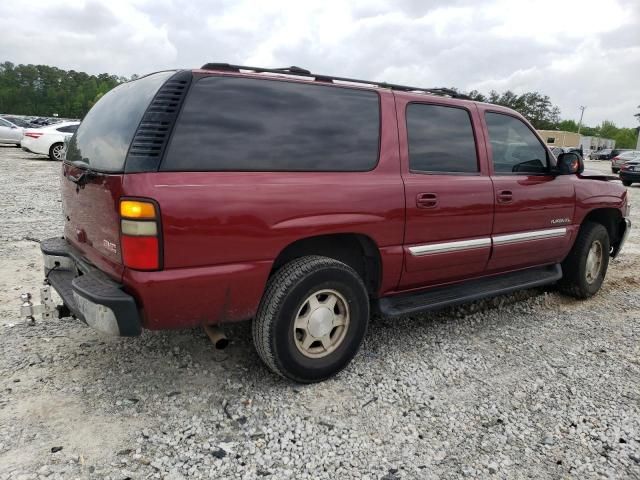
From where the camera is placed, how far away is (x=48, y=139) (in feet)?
55.2

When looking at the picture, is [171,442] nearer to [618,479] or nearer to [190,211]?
[190,211]

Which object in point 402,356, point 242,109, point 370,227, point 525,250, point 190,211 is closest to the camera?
point 190,211

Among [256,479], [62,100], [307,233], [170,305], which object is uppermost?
[62,100]

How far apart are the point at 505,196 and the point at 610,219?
205 cm

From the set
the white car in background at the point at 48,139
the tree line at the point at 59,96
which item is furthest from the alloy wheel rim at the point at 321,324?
the tree line at the point at 59,96

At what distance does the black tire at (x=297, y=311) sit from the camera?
2734 mm

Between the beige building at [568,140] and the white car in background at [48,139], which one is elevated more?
the beige building at [568,140]

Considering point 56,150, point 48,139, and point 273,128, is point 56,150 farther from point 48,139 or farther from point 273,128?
point 273,128

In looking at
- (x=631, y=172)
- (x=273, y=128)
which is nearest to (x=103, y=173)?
(x=273, y=128)

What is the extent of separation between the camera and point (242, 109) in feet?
8.74

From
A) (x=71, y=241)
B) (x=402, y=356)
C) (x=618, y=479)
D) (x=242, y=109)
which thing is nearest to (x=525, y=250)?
(x=402, y=356)

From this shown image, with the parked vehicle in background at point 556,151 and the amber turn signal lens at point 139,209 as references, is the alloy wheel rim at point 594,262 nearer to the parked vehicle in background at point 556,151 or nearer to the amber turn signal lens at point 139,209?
the parked vehicle in background at point 556,151

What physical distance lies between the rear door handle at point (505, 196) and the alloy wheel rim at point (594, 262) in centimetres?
155

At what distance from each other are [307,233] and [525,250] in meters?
2.22
